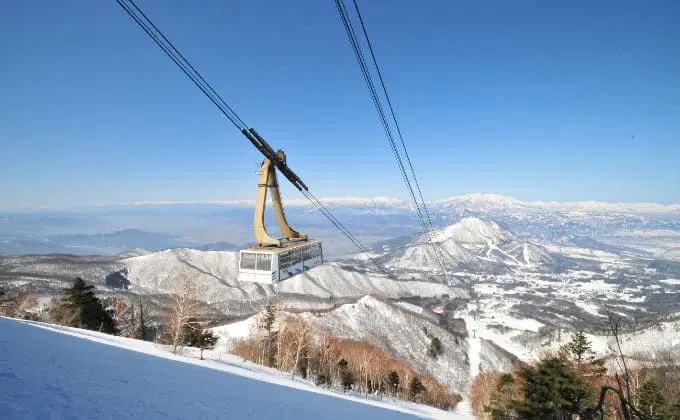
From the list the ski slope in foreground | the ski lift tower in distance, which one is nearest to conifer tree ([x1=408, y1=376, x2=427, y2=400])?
the ski slope in foreground

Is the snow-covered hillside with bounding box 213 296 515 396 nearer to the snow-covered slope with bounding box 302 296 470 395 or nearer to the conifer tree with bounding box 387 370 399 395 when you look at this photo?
the snow-covered slope with bounding box 302 296 470 395

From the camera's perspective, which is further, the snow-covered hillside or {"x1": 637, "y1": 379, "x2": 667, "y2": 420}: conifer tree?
the snow-covered hillside

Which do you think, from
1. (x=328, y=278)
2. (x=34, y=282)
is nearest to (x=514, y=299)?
(x=328, y=278)

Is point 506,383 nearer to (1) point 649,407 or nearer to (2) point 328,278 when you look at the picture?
(1) point 649,407

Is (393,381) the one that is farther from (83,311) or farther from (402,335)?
(83,311)

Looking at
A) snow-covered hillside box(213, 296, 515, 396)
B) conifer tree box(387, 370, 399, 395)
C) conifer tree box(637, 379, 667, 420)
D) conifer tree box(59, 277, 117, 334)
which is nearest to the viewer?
conifer tree box(637, 379, 667, 420)

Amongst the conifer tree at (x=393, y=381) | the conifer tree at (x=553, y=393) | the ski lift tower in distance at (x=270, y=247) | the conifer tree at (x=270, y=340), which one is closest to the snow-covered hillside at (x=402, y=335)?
the conifer tree at (x=270, y=340)

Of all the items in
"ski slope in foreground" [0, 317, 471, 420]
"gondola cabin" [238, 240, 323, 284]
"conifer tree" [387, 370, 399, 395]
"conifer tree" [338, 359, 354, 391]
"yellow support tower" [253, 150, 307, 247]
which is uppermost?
"yellow support tower" [253, 150, 307, 247]

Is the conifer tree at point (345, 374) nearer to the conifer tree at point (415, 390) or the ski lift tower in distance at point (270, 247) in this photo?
the conifer tree at point (415, 390)
